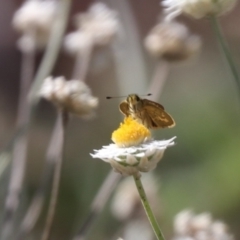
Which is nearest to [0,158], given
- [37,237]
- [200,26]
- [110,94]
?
[37,237]

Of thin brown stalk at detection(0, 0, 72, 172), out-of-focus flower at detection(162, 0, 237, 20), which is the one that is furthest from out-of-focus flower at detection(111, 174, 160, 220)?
out-of-focus flower at detection(162, 0, 237, 20)

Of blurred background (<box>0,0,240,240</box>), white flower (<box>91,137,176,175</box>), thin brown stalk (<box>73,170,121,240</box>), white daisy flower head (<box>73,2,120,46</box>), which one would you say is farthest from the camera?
blurred background (<box>0,0,240,240</box>)

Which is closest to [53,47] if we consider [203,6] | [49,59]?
[49,59]

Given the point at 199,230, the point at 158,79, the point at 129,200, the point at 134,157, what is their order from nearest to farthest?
the point at 134,157, the point at 199,230, the point at 129,200, the point at 158,79

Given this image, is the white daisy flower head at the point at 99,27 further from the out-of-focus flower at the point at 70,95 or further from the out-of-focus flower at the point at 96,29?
the out-of-focus flower at the point at 70,95

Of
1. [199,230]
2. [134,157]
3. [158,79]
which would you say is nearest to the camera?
[134,157]

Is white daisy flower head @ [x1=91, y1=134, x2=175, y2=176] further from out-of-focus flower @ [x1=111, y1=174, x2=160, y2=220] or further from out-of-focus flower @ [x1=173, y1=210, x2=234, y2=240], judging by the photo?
out-of-focus flower @ [x1=111, y1=174, x2=160, y2=220]

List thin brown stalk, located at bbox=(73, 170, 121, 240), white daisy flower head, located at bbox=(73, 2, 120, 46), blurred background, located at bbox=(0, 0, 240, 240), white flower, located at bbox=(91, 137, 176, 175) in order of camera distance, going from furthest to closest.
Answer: blurred background, located at bbox=(0, 0, 240, 240)
white daisy flower head, located at bbox=(73, 2, 120, 46)
thin brown stalk, located at bbox=(73, 170, 121, 240)
white flower, located at bbox=(91, 137, 176, 175)

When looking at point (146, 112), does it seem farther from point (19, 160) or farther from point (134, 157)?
point (19, 160)
